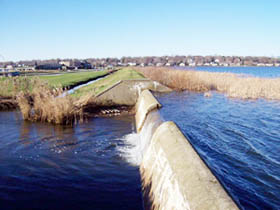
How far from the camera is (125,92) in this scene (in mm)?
22562

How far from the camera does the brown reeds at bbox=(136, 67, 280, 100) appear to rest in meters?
22.2

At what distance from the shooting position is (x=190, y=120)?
48.2 feet

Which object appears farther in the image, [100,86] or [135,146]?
[100,86]

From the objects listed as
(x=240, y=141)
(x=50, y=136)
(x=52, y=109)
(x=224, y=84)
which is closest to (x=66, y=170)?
(x=50, y=136)

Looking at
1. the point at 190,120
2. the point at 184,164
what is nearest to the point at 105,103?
the point at 190,120

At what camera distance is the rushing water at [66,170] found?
7082 millimetres

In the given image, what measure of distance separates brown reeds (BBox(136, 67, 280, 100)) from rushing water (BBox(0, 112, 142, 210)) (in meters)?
13.5

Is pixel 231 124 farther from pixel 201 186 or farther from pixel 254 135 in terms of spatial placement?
pixel 201 186

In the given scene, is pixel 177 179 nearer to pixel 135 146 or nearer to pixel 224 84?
pixel 135 146

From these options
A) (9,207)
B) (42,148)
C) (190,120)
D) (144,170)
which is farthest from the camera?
(190,120)

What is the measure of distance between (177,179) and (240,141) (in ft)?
22.1

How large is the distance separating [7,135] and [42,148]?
10.9 feet

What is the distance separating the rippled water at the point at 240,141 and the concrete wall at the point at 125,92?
3.83 metres

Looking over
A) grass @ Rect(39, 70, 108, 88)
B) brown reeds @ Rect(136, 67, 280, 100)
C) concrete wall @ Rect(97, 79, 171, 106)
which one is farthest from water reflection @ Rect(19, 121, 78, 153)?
brown reeds @ Rect(136, 67, 280, 100)
